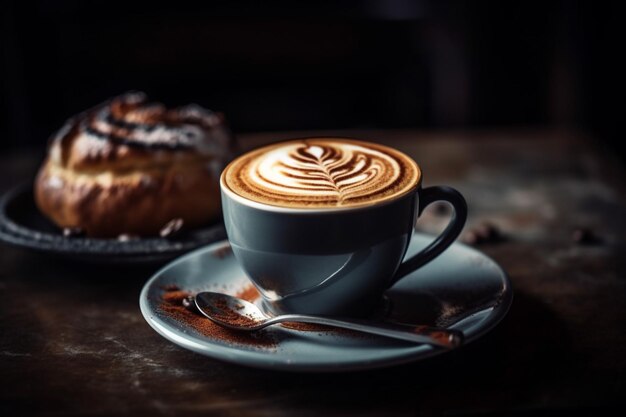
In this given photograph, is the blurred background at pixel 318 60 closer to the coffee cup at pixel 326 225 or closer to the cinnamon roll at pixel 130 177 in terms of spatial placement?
the cinnamon roll at pixel 130 177

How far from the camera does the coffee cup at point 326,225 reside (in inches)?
31.4

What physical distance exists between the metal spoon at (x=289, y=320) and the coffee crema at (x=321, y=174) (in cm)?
13

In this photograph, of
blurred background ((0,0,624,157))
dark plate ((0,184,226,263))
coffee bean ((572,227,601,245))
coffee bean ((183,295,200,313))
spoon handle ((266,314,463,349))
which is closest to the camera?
spoon handle ((266,314,463,349))

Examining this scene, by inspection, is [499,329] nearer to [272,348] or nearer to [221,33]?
[272,348]

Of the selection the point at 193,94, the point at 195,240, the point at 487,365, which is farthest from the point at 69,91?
the point at 487,365

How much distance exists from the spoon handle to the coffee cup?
0.04m

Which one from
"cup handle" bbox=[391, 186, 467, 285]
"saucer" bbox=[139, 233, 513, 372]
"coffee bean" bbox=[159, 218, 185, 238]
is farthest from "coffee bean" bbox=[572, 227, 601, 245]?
"coffee bean" bbox=[159, 218, 185, 238]

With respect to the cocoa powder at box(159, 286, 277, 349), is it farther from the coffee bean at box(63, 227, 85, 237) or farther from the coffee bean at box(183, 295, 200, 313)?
the coffee bean at box(63, 227, 85, 237)

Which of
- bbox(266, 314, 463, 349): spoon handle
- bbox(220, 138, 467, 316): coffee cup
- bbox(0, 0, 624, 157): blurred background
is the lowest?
bbox(0, 0, 624, 157): blurred background

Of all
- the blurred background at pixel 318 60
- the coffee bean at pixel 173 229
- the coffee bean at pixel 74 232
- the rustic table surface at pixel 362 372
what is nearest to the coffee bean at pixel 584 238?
the rustic table surface at pixel 362 372

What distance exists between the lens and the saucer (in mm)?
741

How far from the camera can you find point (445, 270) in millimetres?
1002

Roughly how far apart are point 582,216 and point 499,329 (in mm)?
520

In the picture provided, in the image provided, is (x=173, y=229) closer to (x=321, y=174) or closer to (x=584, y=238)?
(x=321, y=174)
